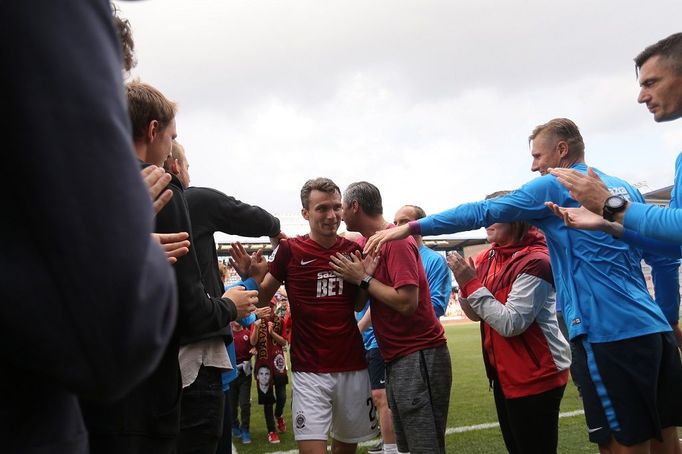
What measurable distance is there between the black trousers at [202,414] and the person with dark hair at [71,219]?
1905 millimetres

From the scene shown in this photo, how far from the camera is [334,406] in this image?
4031 millimetres

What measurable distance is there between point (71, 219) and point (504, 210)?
3379mm

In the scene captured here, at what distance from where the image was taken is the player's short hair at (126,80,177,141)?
7.79 feet

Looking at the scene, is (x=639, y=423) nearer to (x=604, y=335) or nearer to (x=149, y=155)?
(x=604, y=335)

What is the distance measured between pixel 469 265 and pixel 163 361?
107 inches

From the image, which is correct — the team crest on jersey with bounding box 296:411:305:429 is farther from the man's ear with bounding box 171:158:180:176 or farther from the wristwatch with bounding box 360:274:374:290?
the man's ear with bounding box 171:158:180:176

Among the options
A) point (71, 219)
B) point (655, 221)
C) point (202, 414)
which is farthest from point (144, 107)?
point (655, 221)

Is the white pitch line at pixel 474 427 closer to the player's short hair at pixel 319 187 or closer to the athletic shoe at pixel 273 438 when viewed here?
the athletic shoe at pixel 273 438

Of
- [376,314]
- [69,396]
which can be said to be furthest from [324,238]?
[69,396]

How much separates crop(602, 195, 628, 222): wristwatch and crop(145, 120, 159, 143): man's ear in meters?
2.13

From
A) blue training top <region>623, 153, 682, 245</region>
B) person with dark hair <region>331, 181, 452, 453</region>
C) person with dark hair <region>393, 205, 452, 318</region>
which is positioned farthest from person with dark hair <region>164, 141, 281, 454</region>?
person with dark hair <region>393, 205, 452, 318</region>

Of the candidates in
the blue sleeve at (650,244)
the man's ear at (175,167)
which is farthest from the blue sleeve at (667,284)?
the man's ear at (175,167)

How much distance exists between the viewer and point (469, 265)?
407cm

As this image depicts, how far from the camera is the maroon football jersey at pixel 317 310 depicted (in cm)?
402
